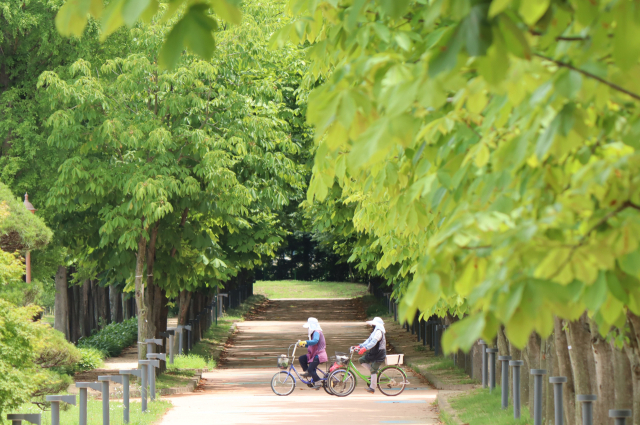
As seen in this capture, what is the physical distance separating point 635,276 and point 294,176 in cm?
1825

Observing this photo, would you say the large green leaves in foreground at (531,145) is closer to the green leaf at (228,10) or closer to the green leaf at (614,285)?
the green leaf at (614,285)

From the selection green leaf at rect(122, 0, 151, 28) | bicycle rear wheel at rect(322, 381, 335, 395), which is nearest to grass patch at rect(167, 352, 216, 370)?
bicycle rear wheel at rect(322, 381, 335, 395)

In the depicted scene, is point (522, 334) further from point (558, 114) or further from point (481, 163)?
point (481, 163)

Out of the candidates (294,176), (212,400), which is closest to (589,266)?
(212,400)

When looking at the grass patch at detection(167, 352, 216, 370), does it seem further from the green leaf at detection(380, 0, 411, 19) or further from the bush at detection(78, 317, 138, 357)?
the green leaf at detection(380, 0, 411, 19)

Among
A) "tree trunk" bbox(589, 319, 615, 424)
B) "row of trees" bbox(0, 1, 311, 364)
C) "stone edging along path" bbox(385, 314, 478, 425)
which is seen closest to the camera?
"tree trunk" bbox(589, 319, 615, 424)

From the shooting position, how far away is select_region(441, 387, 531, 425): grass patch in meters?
12.7

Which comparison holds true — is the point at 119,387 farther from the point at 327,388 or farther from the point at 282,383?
the point at 327,388

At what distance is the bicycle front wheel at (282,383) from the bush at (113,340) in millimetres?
10302

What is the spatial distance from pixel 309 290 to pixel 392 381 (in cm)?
5617

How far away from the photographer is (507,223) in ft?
8.87

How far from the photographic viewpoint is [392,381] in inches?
742

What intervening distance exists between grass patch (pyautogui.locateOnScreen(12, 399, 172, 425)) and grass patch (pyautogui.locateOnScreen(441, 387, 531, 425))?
5144 millimetres

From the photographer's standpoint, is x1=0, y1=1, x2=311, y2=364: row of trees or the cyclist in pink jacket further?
the cyclist in pink jacket
